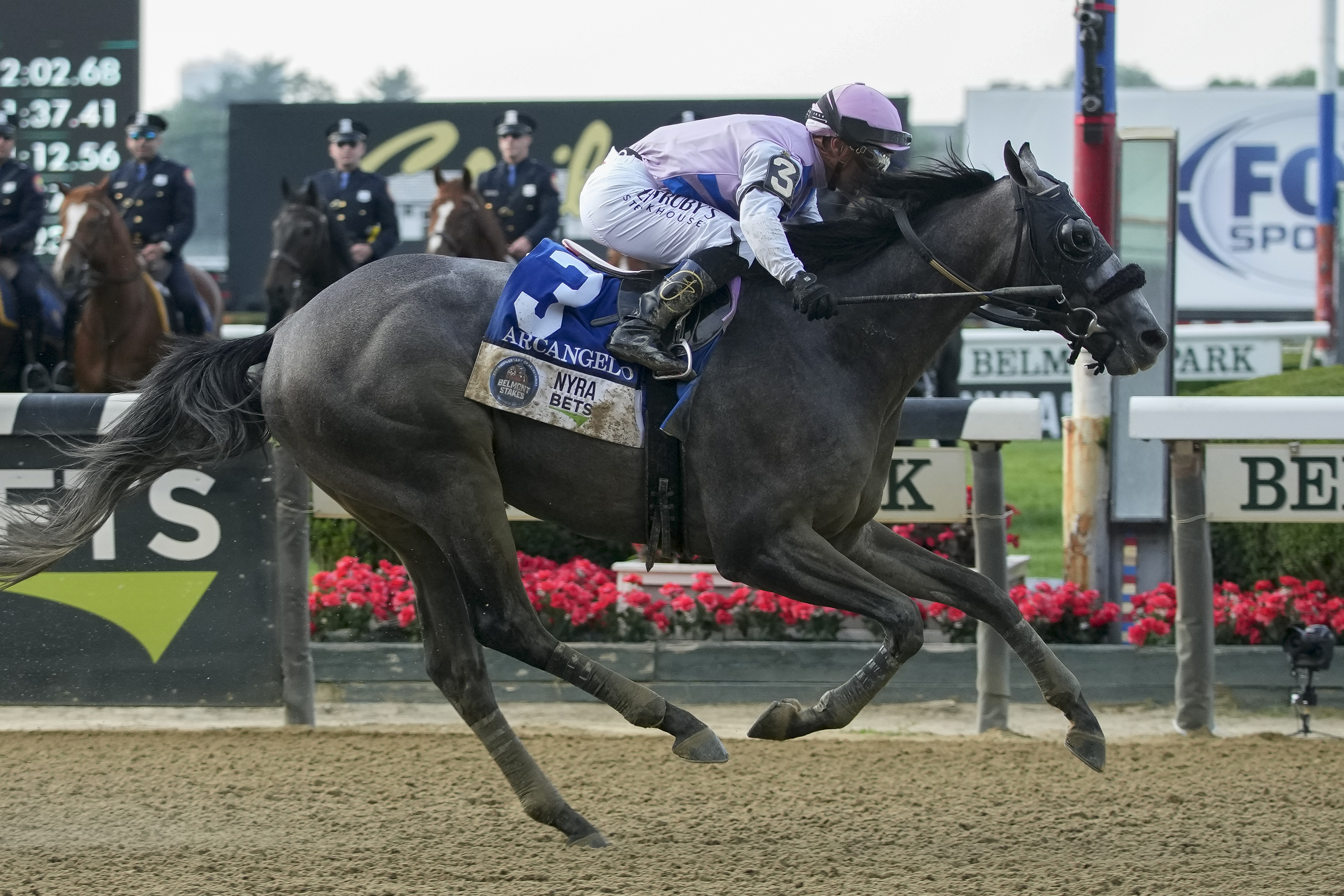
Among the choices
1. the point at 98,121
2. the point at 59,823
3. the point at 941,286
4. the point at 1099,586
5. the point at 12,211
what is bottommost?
the point at 59,823

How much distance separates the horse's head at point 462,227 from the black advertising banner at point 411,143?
14.9ft

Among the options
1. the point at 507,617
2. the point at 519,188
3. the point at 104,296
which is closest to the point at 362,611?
the point at 507,617

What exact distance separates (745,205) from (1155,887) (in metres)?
2.09

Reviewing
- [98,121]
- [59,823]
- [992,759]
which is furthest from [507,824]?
[98,121]

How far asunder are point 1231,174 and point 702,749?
20058mm

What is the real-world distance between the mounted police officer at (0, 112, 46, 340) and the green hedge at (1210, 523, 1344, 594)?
7.79 m

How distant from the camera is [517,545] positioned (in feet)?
25.1

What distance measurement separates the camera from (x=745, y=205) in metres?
4.29

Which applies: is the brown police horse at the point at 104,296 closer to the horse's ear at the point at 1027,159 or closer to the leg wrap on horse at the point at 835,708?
the leg wrap on horse at the point at 835,708

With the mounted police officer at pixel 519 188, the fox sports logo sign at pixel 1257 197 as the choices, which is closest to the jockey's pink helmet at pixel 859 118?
the mounted police officer at pixel 519 188

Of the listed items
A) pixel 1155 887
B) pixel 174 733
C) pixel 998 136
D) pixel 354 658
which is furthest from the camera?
pixel 998 136

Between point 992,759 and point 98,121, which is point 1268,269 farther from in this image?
point 992,759

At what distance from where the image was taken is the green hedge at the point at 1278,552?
6.83m

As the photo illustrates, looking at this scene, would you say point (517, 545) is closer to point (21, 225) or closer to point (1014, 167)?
point (1014, 167)
